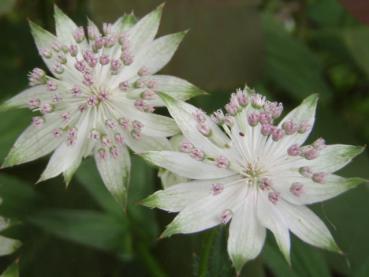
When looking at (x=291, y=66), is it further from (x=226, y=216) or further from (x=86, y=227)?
(x=226, y=216)

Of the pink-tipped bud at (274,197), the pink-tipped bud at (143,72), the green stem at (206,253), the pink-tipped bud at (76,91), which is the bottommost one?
the green stem at (206,253)

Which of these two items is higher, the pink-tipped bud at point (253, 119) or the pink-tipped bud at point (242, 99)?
the pink-tipped bud at point (242, 99)

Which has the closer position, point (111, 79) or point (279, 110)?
point (279, 110)

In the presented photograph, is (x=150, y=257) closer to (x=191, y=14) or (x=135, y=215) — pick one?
(x=135, y=215)

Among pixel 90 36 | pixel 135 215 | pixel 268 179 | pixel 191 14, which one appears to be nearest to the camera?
pixel 268 179

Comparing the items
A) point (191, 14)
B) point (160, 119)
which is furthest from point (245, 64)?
point (160, 119)

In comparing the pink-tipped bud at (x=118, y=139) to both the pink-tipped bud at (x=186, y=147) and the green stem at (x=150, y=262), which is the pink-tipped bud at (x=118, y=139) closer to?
the pink-tipped bud at (x=186, y=147)

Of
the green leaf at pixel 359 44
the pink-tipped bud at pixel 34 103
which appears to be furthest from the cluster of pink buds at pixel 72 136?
the green leaf at pixel 359 44

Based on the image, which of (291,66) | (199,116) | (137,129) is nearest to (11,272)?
(137,129)
